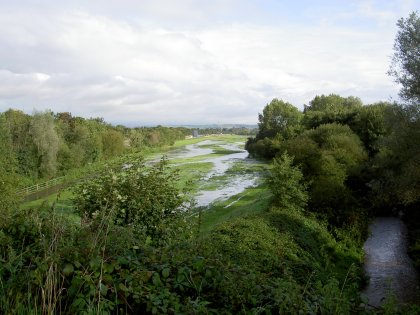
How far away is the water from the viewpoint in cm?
1711

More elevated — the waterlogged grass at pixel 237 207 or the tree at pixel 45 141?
the tree at pixel 45 141

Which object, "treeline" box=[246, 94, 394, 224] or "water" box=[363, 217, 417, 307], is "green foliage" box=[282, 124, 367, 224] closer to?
"treeline" box=[246, 94, 394, 224]

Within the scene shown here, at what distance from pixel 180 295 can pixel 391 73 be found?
65.6ft

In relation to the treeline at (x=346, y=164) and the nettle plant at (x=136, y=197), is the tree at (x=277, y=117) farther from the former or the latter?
the nettle plant at (x=136, y=197)

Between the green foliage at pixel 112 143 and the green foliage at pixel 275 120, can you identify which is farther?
the green foliage at pixel 275 120

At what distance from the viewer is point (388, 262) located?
21.5 metres

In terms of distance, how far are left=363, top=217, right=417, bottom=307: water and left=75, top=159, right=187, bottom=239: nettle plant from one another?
27.9ft

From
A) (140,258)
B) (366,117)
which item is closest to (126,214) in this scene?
(140,258)

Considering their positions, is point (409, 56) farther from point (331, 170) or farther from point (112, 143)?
point (112, 143)

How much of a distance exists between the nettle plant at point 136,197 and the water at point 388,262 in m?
8.49

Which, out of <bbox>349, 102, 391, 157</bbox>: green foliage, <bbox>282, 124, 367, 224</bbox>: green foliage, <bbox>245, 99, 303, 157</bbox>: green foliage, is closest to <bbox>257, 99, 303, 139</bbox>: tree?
<bbox>245, 99, 303, 157</bbox>: green foliage

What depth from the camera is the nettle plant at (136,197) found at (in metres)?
9.85

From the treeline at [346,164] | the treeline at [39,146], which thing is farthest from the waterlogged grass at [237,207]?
the treeline at [39,146]

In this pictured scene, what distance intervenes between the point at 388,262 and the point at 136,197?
17885mm
